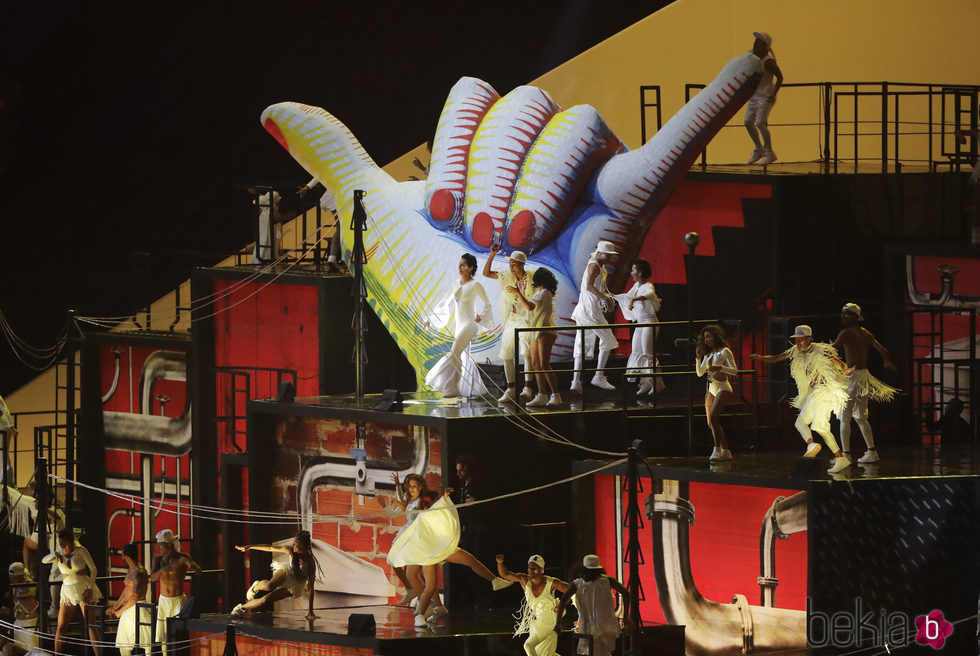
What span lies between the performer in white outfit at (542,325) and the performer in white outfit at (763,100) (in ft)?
8.07

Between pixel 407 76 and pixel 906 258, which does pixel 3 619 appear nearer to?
pixel 407 76

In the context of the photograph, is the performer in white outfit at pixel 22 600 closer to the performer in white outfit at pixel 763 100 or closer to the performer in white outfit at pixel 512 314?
the performer in white outfit at pixel 512 314

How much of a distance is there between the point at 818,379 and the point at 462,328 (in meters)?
2.60

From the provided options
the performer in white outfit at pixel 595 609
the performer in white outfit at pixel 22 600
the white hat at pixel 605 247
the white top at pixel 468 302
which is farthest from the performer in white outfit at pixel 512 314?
the performer in white outfit at pixel 22 600

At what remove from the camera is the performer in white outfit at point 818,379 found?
1212cm

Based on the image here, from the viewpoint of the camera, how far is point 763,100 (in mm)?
15305

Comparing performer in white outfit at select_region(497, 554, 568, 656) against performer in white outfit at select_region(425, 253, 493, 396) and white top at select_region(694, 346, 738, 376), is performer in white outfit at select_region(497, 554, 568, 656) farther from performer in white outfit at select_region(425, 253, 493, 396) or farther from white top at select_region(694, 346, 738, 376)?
performer in white outfit at select_region(425, 253, 493, 396)

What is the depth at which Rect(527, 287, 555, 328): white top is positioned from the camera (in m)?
13.4

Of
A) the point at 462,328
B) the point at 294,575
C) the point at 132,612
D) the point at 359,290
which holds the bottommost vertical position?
the point at 132,612

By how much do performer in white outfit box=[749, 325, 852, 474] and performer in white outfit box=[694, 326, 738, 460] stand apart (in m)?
0.33

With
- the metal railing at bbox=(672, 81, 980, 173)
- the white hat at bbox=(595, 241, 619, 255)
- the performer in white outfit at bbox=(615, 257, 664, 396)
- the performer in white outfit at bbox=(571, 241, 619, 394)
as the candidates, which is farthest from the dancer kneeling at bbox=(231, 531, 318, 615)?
the metal railing at bbox=(672, 81, 980, 173)

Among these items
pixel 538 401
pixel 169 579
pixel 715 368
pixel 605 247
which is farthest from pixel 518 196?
pixel 169 579

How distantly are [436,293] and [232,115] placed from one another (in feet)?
13.5

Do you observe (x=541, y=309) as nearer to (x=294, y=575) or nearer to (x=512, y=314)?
(x=512, y=314)
